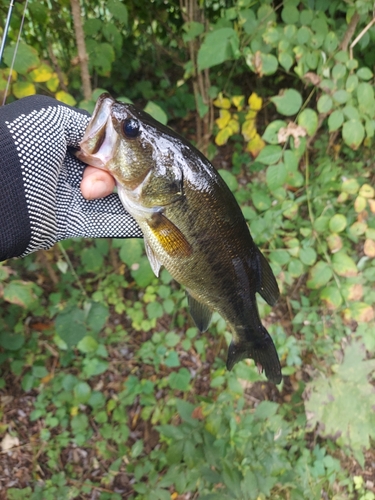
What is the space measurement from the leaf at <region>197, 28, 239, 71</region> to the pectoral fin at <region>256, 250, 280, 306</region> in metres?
1.02

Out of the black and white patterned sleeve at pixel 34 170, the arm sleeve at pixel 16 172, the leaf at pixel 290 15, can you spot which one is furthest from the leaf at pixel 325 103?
the arm sleeve at pixel 16 172

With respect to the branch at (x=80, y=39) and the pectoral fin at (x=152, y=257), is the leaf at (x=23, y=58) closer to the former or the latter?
the branch at (x=80, y=39)

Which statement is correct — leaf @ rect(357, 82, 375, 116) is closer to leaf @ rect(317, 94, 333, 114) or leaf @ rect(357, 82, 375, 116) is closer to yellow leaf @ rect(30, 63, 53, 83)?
leaf @ rect(317, 94, 333, 114)

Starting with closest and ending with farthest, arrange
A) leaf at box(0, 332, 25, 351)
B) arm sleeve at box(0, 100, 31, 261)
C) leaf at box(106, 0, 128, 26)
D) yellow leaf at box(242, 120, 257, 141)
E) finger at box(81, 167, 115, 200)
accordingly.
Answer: arm sleeve at box(0, 100, 31, 261) → finger at box(81, 167, 115, 200) → leaf at box(106, 0, 128, 26) → leaf at box(0, 332, 25, 351) → yellow leaf at box(242, 120, 257, 141)

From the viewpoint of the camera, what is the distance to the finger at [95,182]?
1.21 meters

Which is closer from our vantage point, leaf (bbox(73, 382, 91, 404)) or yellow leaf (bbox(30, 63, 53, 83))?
yellow leaf (bbox(30, 63, 53, 83))

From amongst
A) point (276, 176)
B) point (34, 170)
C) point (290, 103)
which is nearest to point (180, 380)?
point (276, 176)

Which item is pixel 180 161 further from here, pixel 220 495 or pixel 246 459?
pixel 246 459

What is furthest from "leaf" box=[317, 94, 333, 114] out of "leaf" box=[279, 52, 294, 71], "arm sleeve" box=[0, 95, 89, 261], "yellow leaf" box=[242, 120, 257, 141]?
"arm sleeve" box=[0, 95, 89, 261]

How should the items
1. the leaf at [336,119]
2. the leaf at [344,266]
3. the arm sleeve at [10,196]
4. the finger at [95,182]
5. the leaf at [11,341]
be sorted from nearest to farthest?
the arm sleeve at [10,196], the finger at [95,182], the leaf at [336,119], the leaf at [344,266], the leaf at [11,341]

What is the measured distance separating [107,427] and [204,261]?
1.48 m

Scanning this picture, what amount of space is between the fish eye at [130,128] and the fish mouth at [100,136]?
0.04 metres

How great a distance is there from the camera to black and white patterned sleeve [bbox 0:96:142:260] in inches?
43.7

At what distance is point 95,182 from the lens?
122 centimetres
